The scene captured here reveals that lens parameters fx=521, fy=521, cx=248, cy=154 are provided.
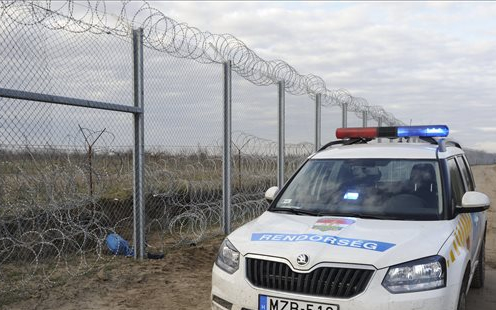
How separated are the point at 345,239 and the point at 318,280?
40cm

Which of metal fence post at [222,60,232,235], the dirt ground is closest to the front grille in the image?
the dirt ground

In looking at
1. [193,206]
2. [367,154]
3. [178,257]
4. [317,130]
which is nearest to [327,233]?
[367,154]

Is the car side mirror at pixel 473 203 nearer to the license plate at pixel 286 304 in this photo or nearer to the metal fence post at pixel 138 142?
the license plate at pixel 286 304

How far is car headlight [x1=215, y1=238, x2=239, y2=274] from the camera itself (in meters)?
4.05

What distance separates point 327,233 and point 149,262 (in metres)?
4.09

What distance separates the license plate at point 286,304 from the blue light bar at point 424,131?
268 cm

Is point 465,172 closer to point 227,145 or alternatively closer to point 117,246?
point 227,145

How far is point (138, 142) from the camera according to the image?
7.30 meters

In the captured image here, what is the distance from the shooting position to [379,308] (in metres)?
3.46

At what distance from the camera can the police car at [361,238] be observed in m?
3.57

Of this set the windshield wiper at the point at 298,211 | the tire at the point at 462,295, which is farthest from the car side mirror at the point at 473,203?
the windshield wiper at the point at 298,211

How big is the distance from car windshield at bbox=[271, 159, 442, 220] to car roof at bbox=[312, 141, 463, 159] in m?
0.07

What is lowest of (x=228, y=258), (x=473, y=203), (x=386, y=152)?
(x=228, y=258)

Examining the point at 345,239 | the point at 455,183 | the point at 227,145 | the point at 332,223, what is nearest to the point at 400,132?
the point at 455,183
